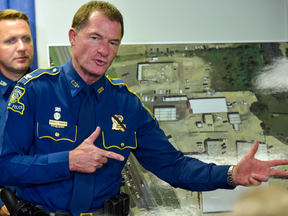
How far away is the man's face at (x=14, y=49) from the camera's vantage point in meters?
2.28

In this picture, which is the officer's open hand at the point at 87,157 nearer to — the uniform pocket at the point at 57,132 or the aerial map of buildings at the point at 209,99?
the uniform pocket at the point at 57,132

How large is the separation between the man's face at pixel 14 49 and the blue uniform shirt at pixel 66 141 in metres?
0.64

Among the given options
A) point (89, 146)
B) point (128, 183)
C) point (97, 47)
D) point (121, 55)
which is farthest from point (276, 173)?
point (121, 55)

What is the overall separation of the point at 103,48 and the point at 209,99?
138 cm

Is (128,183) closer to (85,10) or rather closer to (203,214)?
(203,214)

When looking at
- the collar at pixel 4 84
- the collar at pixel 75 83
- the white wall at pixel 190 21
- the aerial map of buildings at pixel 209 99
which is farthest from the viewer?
the white wall at pixel 190 21

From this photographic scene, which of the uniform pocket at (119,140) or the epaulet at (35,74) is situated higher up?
the epaulet at (35,74)

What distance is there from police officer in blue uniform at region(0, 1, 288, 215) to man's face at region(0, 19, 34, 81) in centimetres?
64

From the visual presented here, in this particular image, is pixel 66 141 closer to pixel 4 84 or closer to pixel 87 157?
pixel 87 157

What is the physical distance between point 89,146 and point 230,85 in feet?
5.69

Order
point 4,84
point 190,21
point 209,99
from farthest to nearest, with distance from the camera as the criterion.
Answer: point 190,21 < point 209,99 < point 4,84

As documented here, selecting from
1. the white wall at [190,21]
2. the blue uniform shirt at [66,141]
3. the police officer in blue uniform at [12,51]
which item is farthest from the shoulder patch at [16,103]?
the white wall at [190,21]

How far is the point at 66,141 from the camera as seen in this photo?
64.7 inches

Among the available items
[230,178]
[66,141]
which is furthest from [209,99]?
[66,141]
